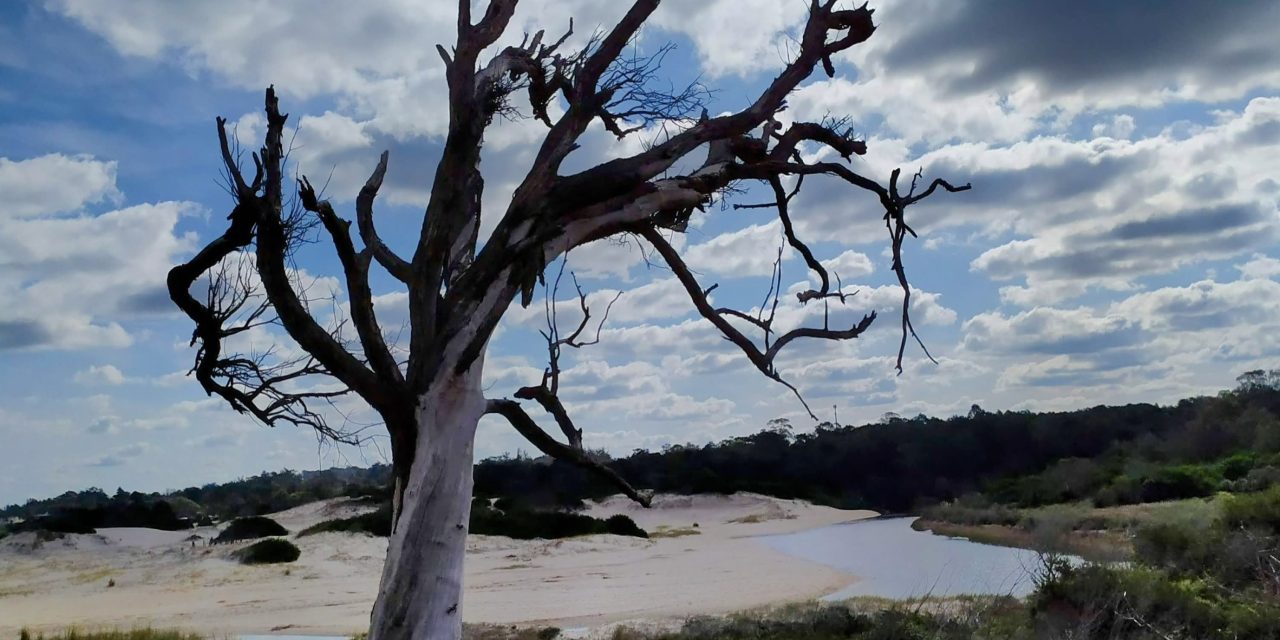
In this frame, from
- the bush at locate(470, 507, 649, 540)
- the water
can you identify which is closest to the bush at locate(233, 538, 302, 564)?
the bush at locate(470, 507, 649, 540)

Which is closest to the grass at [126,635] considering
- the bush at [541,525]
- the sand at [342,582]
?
the sand at [342,582]

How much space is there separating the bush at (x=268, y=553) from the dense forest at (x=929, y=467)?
8.61 meters

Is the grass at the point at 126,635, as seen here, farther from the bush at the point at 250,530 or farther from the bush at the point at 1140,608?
the bush at the point at 250,530

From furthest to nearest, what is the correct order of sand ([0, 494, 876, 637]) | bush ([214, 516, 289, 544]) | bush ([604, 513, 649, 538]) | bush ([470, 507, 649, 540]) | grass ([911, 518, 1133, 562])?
bush ([604, 513, 649, 538]), bush ([470, 507, 649, 540]), bush ([214, 516, 289, 544]), sand ([0, 494, 876, 637]), grass ([911, 518, 1133, 562])

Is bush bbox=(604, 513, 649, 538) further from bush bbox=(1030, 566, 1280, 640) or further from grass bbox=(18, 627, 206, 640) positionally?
bush bbox=(1030, 566, 1280, 640)

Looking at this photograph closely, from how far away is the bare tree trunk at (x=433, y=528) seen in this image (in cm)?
471

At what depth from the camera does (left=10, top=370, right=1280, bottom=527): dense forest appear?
3472 cm

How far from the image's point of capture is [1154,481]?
3186 cm

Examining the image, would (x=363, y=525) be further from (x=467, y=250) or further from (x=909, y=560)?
(x=467, y=250)

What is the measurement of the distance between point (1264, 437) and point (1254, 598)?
2910 cm

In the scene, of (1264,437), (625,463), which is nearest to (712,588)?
(1264,437)

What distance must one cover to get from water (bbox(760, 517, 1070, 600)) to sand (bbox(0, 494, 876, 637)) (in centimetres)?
98

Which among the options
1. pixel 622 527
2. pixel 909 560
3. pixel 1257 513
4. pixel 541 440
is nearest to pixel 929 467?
pixel 622 527

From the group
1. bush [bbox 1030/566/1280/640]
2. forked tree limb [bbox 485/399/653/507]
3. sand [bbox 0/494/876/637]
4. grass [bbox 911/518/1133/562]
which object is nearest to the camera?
forked tree limb [bbox 485/399/653/507]
